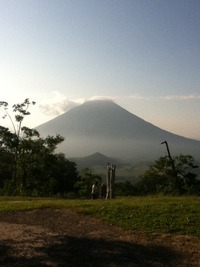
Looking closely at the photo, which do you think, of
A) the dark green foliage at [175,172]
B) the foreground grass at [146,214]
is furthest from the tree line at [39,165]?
the foreground grass at [146,214]

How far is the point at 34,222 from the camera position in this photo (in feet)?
41.1

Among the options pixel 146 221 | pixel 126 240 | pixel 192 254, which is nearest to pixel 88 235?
pixel 126 240

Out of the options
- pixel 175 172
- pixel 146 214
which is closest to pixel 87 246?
pixel 146 214

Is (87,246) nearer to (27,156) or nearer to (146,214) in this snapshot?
(146,214)

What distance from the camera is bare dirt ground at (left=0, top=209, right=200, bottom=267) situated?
27.2ft

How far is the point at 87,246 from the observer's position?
9406 mm

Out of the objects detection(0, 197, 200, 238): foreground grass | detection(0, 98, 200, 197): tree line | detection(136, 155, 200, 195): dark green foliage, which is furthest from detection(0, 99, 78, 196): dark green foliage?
detection(0, 197, 200, 238): foreground grass

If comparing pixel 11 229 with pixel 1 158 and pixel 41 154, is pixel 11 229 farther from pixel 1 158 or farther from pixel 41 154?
pixel 1 158

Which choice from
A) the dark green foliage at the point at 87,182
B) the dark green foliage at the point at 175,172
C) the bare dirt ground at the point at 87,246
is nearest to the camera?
the bare dirt ground at the point at 87,246

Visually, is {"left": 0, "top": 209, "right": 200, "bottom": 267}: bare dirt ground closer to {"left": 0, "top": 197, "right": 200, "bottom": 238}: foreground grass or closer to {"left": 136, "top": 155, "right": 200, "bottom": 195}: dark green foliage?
{"left": 0, "top": 197, "right": 200, "bottom": 238}: foreground grass

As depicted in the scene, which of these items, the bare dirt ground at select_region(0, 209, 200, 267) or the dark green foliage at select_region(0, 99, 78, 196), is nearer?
the bare dirt ground at select_region(0, 209, 200, 267)

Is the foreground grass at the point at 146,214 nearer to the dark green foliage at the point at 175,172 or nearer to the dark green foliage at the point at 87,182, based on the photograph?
the dark green foliage at the point at 175,172

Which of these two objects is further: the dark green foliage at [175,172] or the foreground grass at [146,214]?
the dark green foliage at [175,172]

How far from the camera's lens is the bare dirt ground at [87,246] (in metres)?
8.30
